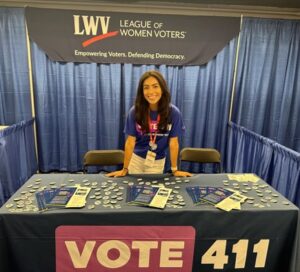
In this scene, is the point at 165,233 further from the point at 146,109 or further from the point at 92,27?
the point at 92,27

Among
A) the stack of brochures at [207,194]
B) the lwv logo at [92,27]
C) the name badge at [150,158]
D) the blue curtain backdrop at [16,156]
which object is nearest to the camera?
the stack of brochures at [207,194]

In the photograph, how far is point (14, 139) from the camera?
3.04 m

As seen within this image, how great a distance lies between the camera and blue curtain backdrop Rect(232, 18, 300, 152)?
11.6ft

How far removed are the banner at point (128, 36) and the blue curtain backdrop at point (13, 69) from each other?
7.8 inches

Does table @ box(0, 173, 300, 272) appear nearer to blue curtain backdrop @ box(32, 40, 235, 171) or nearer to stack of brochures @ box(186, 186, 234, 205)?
stack of brochures @ box(186, 186, 234, 205)

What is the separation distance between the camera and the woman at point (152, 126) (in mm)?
1882

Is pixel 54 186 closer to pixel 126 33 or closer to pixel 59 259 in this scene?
pixel 59 259

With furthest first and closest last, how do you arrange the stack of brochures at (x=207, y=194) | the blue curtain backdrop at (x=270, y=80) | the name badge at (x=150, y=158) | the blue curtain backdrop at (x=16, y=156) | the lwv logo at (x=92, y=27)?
the blue curtain backdrop at (x=270, y=80) < the lwv logo at (x=92, y=27) < the blue curtain backdrop at (x=16, y=156) < the name badge at (x=150, y=158) < the stack of brochures at (x=207, y=194)

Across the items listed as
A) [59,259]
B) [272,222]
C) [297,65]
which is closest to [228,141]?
[297,65]

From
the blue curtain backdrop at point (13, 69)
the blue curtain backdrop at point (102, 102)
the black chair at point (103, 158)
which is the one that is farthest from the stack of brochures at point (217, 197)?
the blue curtain backdrop at point (13, 69)

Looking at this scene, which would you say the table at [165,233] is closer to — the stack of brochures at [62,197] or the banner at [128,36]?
the stack of brochures at [62,197]

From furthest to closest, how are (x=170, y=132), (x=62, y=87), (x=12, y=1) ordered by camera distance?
(x=62, y=87), (x=12, y=1), (x=170, y=132)

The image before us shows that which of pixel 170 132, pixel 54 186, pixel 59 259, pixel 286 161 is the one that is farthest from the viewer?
pixel 286 161

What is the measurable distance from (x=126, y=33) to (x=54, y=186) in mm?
2383
